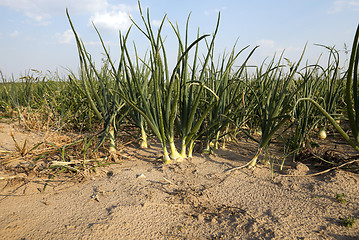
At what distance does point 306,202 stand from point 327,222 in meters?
0.15

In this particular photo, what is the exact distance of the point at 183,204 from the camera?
115 centimetres

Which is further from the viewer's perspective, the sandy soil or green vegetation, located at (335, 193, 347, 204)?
green vegetation, located at (335, 193, 347, 204)

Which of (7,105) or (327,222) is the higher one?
(7,105)

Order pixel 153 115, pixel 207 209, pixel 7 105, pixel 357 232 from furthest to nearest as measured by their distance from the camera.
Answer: pixel 7 105, pixel 153 115, pixel 207 209, pixel 357 232

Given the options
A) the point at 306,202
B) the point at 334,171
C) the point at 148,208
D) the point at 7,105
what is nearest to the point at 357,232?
the point at 306,202

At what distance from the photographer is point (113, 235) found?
0.96 m

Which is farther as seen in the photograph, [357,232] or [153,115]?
[153,115]

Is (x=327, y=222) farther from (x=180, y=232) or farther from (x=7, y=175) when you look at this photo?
(x=7, y=175)

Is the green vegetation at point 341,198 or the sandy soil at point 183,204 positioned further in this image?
the green vegetation at point 341,198

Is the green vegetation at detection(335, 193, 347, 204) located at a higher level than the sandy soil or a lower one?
higher

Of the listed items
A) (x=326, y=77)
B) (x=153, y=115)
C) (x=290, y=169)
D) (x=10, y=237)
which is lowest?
(x=10, y=237)

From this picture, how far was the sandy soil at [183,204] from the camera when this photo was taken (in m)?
0.98

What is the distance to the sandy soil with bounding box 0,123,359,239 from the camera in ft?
3.20

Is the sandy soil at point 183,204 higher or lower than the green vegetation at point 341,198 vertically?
lower
